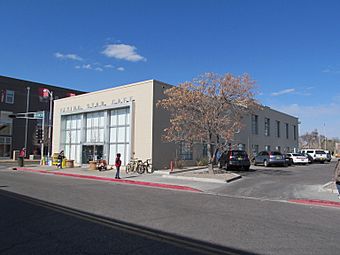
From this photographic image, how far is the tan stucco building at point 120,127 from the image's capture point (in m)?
26.0

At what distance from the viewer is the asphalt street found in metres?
6.13

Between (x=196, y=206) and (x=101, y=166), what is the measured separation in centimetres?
1754

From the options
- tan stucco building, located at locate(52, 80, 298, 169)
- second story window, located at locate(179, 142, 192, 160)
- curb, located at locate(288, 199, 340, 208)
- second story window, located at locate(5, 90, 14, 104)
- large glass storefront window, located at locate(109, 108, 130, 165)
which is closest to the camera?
curb, located at locate(288, 199, 340, 208)

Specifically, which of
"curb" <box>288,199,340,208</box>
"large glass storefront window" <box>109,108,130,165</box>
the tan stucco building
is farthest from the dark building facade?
"curb" <box>288,199,340,208</box>

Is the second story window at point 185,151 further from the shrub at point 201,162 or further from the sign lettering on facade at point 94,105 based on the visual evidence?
the sign lettering on facade at point 94,105

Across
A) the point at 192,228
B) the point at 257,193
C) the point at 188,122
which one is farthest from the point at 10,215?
the point at 188,122

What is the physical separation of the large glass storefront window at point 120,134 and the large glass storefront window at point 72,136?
5.43 metres

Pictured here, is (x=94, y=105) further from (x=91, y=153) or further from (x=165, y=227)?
(x=165, y=227)

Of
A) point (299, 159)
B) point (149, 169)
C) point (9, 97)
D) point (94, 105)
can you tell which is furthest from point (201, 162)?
point (9, 97)

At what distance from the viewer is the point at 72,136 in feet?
112

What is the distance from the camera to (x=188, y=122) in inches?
912

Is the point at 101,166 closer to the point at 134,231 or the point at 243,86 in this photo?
the point at 243,86

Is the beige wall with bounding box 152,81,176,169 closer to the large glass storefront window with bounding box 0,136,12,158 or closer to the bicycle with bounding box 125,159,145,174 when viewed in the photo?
the bicycle with bounding box 125,159,145,174

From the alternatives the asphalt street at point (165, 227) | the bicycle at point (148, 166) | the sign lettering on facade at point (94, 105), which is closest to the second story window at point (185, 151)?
the bicycle at point (148, 166)
